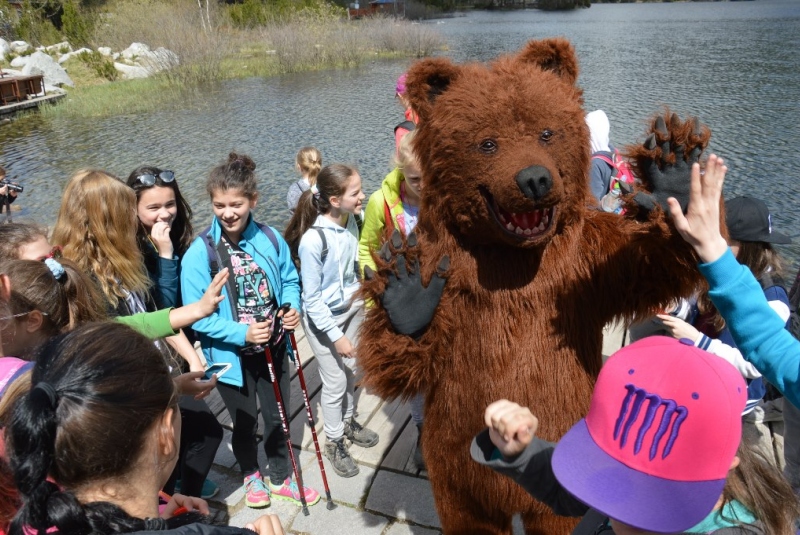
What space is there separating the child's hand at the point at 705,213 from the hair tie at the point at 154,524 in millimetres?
1343

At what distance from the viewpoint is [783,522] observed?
1323 millimetres

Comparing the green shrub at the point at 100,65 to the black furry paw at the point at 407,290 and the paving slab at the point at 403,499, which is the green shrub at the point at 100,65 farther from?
the black furry paw at the point at 407,290

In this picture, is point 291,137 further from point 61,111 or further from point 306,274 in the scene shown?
point 306,274

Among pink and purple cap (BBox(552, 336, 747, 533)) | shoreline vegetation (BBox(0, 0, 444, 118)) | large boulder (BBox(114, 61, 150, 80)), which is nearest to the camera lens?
pink and purple cap (BBox(552, 336, 747, 533))

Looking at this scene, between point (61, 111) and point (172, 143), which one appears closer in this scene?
point (172, 143)

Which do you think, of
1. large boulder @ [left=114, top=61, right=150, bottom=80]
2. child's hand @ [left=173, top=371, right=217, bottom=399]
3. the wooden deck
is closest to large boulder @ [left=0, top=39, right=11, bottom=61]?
large boulder @ [left=114, top=61, right=150, bottom=80]

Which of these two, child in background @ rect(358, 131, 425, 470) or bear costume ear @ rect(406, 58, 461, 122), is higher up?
bear costume ear @ rect(406, 58, 461, 122)

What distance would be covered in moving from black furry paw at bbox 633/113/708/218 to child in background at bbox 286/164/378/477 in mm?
1558

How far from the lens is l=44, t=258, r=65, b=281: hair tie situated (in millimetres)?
2072

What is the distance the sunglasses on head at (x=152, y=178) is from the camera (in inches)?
116

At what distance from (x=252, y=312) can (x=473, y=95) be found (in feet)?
4.94

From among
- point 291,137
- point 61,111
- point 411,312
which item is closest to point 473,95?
point 411,312

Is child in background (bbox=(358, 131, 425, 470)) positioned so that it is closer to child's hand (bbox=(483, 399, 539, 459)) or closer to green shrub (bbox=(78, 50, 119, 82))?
child's hand (bbox=(483, 399, 539, 459))

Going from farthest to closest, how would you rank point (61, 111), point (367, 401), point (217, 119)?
point (61, 111) → point (217, 119) → point (367, 401)
